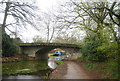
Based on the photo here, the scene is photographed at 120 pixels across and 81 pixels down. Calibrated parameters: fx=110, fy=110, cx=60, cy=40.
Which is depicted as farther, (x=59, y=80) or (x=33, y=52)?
(x=33, y=52)

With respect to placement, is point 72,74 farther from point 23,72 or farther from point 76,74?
point 23,72

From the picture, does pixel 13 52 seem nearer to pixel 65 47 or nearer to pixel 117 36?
pixel 65 47

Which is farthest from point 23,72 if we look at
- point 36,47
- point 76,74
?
point 36,47

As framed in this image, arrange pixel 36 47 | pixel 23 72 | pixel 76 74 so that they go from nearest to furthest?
pixel 76 74
pixel 23 72
pixel 36 47

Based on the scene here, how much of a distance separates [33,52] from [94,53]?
50.9 ft

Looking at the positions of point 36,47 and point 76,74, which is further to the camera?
point 36,47

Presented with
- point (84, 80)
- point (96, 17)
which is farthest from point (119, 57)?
point (96, 17)

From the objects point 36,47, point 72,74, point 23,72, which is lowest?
point 23,72

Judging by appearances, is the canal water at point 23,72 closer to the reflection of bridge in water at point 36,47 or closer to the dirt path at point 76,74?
the dirt path at point 76,74

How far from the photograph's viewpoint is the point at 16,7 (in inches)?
583

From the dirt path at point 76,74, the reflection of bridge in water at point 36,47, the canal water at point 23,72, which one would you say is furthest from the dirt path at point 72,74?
the reflection of bridge in water at point 36,47

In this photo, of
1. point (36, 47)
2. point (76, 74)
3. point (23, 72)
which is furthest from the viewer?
point (36, 47)

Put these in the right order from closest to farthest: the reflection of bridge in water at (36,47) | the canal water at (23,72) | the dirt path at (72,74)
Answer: the dirt path at (72,74), the canal water at (23,72), the reflection of bridge in water at (36,47)

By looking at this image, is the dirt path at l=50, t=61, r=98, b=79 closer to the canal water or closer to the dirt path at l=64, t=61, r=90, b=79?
the dirt path at l=64, t=61, r=90, b=79
